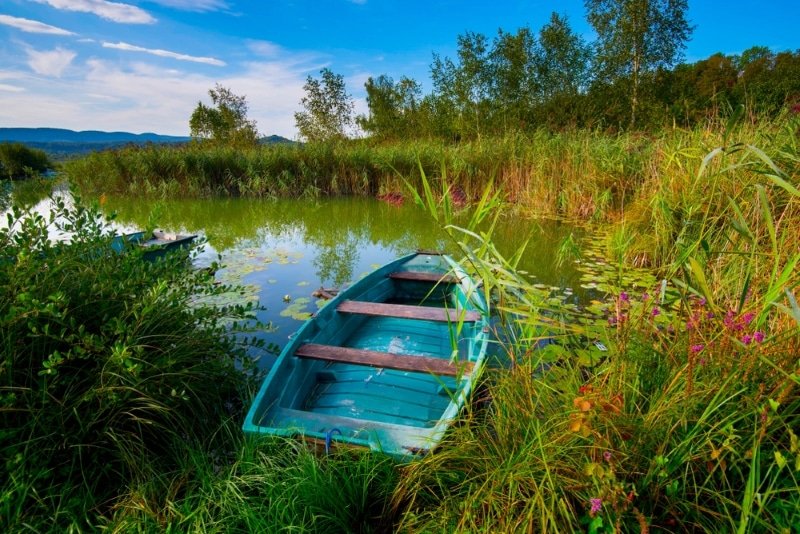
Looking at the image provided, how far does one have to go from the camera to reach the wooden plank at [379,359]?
2.20 m

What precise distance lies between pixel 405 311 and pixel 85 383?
182cm

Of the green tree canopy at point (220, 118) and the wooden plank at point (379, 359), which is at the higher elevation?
the green tree canopy at point (220, 118)

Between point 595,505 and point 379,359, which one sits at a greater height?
point 595,505

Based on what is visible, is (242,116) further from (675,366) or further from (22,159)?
(675,366)

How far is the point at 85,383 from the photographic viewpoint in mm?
1805

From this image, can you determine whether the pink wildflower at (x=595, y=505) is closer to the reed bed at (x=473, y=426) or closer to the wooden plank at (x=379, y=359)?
the reed bed at (x=473, y=426)

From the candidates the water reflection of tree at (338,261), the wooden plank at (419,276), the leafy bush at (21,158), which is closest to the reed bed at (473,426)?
the wooden plank at (419,276)

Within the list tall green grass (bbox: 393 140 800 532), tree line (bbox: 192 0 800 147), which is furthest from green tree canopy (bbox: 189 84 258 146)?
tall green grass (bbox: 393 140 800 532)

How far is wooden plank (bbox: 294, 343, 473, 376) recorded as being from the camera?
220 cm

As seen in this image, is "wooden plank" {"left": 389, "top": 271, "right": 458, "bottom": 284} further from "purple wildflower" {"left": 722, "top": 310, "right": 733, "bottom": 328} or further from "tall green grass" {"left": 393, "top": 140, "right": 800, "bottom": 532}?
"purple wildflower" {"left": 722, "top": 310, "right": 733, "bottom": 328}

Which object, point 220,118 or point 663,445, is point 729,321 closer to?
point 663,445

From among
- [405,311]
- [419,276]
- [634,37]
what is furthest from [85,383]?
[634,37]

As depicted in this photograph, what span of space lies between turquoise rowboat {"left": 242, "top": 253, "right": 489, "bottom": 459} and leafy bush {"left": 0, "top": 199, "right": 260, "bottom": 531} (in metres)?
0.40

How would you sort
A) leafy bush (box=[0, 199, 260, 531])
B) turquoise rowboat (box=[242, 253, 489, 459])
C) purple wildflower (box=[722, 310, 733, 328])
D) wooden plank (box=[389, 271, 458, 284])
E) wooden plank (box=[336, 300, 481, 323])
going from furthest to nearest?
wooden plank (box=[389, 271, 458, 284])
wooden plank (box=[336, 300, 481, 323])
turquoise rowboat (box=[242, 253, 489, 459])
leafy bush (box=[0, 199, 260, 531])
purple wildflower (box=[722, 310, 733, 328])
